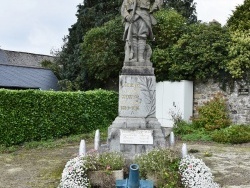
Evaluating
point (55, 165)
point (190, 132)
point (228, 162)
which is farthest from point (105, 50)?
point (228, 162)

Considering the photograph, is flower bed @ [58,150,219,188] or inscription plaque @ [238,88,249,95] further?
inscription plaque @ [238,88,249,95]

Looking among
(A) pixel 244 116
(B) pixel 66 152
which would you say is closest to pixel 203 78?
(A) pixel 244 116

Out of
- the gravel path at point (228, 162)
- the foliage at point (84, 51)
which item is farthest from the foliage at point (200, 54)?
the gravel path at point (228, 162)

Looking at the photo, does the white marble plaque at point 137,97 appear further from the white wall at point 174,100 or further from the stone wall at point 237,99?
the stone wall at point 237,99

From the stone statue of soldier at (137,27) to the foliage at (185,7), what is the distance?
15589mm

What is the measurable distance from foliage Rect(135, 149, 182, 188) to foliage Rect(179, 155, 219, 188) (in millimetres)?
141

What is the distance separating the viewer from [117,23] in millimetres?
18828

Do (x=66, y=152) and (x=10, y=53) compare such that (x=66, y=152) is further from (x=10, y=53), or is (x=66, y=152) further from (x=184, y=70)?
(x=10, y=53)

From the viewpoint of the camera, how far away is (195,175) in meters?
6.13

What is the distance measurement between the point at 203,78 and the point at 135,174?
1220 cm

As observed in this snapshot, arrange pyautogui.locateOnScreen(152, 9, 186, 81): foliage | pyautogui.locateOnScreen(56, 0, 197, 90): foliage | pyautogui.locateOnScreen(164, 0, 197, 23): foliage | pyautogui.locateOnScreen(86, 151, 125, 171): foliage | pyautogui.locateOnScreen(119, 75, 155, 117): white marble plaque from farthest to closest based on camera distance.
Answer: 1. pyautogui.locateOnScreen(164, 0, 197, 23): foliage
2. pyautogui.locateOnScreen(56, 0, 197, 90): foliage
3. pyautogui.locateOnScreen(152, 9, 186, 81): foliage
4. pyautogui.locateOnScreen(119, 75, 155, 117): white marble plaque
5. pyautogui.locateOnScreen(86, 151, 125, 171): foliage

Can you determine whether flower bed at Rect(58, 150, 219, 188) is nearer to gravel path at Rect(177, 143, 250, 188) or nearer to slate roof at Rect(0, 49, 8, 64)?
gravel path at Rect(177, 143, 250, 188)

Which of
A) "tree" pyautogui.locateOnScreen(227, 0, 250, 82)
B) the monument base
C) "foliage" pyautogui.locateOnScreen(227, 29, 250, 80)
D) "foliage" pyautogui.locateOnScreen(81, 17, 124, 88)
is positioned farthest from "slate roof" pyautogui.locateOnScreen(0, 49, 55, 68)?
the monument base

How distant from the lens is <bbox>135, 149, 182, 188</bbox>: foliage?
6.11m
